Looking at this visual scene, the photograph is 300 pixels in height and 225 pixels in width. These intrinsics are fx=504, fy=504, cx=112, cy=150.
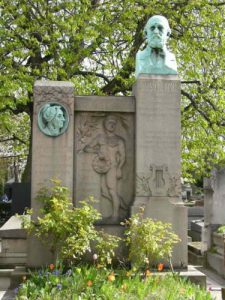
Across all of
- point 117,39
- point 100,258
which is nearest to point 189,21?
point 117,39

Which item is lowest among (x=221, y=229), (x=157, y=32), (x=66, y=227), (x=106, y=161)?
(x=221, y=229)

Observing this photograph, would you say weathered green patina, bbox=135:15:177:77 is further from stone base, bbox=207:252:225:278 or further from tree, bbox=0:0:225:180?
tree, bbox=0:0:225:180

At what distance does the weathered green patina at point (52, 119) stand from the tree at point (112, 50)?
19.0 ft

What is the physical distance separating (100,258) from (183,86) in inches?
457

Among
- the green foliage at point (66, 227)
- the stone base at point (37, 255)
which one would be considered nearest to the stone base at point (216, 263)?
the green foliage at point (66, 227)

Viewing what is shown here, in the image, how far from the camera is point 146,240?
779 cm

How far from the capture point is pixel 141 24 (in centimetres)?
1667

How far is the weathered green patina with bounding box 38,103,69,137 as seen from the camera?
8.52m

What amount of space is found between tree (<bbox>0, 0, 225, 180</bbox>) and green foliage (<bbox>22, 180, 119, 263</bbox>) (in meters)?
6.62

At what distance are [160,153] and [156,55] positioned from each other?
1.82 m

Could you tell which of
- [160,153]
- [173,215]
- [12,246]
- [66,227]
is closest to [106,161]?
[160,153]

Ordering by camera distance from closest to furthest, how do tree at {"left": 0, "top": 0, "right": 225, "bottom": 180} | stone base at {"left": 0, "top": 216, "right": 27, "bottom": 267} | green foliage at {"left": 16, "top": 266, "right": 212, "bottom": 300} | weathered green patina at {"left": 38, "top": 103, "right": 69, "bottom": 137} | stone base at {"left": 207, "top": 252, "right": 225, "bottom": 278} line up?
1. green foliage at {"left": 16, "top": 266, "right": 212, "bottom": 300}
2. weathered green patina at {"left": 38, "top": 103, "right": 69, "bottom": 137}
3. stone base at {"left": 0, "top": 216, "right": 27, "bottom": 267}
4. stone base at {"left": 207, "top": 252, "right": 225, "bottom": 278}
5. tree at {"left": 0, "top": 0, "right": 225, "bottom": 180}

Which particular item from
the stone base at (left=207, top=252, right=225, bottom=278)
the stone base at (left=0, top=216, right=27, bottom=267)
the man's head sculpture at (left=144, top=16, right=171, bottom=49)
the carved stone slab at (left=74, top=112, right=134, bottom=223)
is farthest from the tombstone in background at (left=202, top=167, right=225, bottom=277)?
the man's head sculpture at (left=144, top=16, right=171, bottom=49)

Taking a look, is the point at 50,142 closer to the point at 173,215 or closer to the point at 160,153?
the point at 160,153
